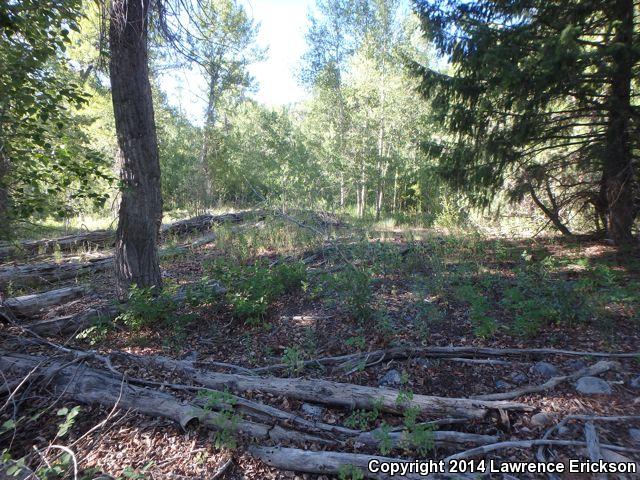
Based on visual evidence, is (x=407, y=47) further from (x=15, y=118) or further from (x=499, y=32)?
(x=15, y=118)

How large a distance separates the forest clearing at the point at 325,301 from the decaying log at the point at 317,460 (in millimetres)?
15

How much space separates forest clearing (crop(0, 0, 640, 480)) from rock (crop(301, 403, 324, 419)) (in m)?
0.02

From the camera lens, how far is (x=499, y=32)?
5703 millimetres

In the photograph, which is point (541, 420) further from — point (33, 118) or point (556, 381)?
point (33, 118)

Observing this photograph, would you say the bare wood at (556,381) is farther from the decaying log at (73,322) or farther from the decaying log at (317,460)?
the decaying log at (73,322)

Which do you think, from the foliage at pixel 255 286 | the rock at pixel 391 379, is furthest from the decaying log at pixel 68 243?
the rock at pixel 391 379

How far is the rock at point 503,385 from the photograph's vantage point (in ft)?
10.1

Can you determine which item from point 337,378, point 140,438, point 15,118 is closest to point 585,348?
point 337,378

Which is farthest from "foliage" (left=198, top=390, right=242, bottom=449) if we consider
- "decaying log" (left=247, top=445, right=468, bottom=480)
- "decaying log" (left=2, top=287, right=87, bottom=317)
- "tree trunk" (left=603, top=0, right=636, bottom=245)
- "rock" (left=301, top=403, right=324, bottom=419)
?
"tree trunk" (left=603, top=0, right=636, bottom=245)

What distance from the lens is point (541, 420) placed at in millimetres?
2613

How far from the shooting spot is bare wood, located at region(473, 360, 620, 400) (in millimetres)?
2900

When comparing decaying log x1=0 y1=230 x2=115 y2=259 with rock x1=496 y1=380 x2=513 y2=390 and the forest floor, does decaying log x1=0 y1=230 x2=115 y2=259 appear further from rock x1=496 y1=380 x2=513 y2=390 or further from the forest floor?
rock x1=496 y1=380 x2=513 y2=390

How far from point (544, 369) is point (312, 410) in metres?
2.16

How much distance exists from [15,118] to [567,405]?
546 centimetres
